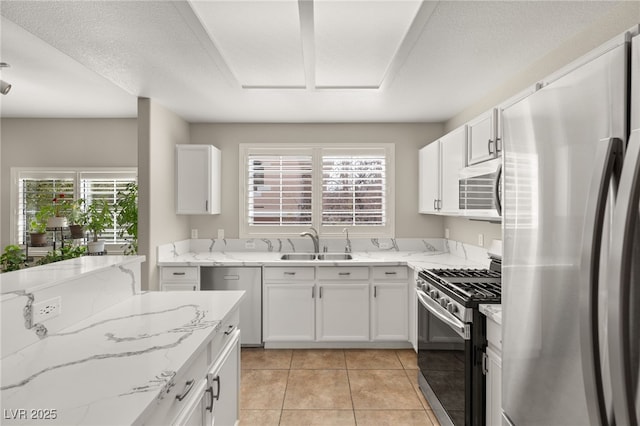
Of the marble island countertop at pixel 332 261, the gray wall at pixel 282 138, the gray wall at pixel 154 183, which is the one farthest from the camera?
the gray wall at pixel 282 138

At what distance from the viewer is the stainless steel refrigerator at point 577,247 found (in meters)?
0.74

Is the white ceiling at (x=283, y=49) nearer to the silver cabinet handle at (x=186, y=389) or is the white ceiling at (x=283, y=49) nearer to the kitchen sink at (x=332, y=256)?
the kitchen sink at (x=332, y=256)

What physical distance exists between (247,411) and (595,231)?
2.50 m

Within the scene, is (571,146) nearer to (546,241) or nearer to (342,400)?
(546,241)

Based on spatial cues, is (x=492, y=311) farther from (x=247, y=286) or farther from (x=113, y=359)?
(x=247, y=286)

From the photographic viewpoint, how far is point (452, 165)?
3.18 m

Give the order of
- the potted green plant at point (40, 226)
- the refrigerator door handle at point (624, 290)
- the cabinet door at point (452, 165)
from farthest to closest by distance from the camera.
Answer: the potted green plant at point (40, 226) → the cabinet door at point (452, 165) → the refrigerator door handle at point (624, 290)

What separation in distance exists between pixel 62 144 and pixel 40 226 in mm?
1075

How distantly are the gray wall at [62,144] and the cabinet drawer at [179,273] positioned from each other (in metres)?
1.93

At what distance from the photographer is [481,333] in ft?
6.52

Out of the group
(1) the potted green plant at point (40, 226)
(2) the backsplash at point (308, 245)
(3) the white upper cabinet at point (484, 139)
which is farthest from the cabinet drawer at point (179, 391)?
(1) the potted green plant at point (40, 226)

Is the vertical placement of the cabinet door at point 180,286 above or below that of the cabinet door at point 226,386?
above

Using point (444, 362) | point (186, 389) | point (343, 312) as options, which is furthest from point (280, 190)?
point (186, 389)

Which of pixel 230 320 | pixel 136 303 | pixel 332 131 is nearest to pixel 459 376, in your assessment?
pixel 230 320
